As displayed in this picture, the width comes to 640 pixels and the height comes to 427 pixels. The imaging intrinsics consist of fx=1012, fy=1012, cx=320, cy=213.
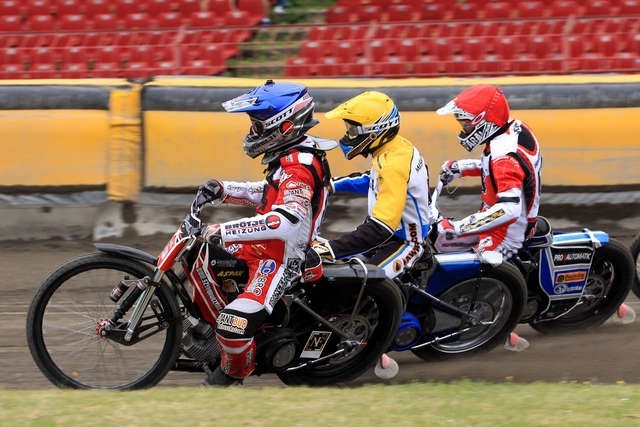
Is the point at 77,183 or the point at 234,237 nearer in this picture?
the point at 234,237

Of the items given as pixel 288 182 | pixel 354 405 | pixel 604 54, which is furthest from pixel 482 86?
pixel 604 54

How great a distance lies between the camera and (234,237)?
5.98 metres

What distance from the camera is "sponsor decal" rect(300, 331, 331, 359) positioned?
6.60 metres

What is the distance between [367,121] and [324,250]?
0.90 m

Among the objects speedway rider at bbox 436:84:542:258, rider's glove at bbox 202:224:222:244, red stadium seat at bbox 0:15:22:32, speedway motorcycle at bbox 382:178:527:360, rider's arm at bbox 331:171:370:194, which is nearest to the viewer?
rider's glove at bbox 202:224:222:244

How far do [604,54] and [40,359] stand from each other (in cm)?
992

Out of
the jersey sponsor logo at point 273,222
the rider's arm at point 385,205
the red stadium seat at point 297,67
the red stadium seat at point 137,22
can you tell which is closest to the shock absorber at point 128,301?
the jersey sponsor logo at point 273,222

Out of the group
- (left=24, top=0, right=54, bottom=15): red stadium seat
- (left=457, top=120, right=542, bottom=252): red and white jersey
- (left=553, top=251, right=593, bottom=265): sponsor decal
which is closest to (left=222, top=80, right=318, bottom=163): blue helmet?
(left=457, top=120, right=542, bottom=252): red and white jersey

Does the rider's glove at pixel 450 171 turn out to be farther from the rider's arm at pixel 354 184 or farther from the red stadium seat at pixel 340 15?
the red stadium seat at pixel 340 15

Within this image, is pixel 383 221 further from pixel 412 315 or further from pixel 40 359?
pixel 40 359

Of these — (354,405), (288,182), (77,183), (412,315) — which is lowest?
(77,183)

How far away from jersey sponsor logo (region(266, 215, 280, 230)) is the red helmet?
6.40 ft

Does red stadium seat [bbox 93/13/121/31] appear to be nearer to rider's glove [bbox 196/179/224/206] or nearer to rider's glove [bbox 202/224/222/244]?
rider's glove [bbox 196/179/224/206]

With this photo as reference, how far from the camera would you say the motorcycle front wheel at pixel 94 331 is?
6004mm
